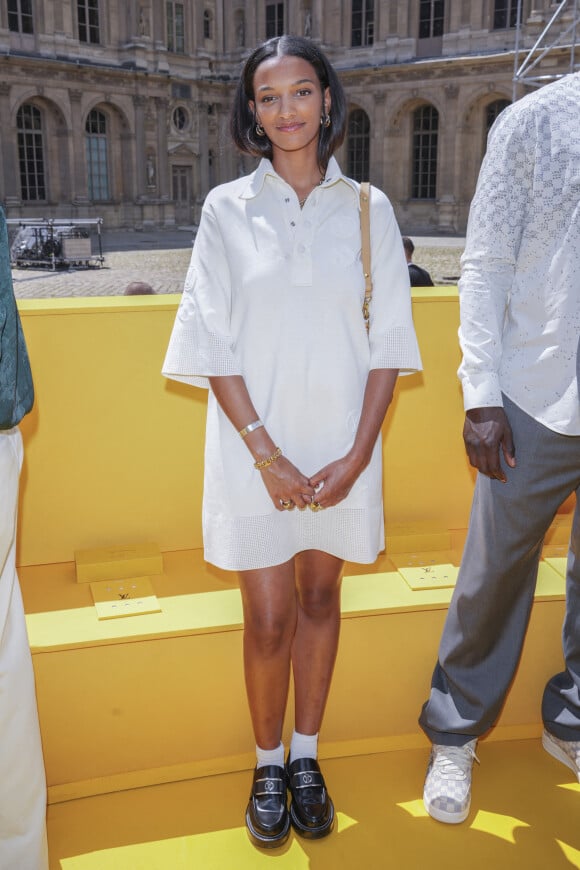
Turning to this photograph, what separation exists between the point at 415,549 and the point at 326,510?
1.02m

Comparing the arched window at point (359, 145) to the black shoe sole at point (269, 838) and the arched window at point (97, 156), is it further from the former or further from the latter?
the black shoe sole at point (269, 838)

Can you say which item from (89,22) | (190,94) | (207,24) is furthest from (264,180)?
(207,24)

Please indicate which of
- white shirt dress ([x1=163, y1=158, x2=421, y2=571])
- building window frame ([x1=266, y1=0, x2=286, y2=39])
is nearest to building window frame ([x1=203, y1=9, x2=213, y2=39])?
building window frame ([x1=266, y1=0, x2=286, y2=39])

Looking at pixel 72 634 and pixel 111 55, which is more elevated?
pixel 111 55

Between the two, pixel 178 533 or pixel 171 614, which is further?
pixel 178 533

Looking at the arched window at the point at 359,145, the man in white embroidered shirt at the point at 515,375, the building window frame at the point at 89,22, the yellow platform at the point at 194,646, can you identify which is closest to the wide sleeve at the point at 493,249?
the man in white embroidered shirt at the point at 515,375

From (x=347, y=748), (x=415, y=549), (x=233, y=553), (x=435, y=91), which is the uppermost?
(x=435, y=91)

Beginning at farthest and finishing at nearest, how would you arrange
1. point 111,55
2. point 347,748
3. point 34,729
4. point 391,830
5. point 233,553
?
point 111,55, point 347,748, point 391,830, point 233,553, point 34,729

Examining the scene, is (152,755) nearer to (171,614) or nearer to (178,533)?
(171,614)

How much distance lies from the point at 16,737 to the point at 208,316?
89cm

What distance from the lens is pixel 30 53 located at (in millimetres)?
26641

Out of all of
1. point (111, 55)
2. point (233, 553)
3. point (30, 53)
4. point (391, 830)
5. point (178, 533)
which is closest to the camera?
point (233, 553)

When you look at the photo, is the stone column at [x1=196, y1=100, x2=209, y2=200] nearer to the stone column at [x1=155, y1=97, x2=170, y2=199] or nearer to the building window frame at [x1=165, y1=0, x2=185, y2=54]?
the stone column at [x1=155, y1=97, x2=170, y2=199]

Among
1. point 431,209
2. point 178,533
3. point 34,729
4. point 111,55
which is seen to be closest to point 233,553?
point 34,729
